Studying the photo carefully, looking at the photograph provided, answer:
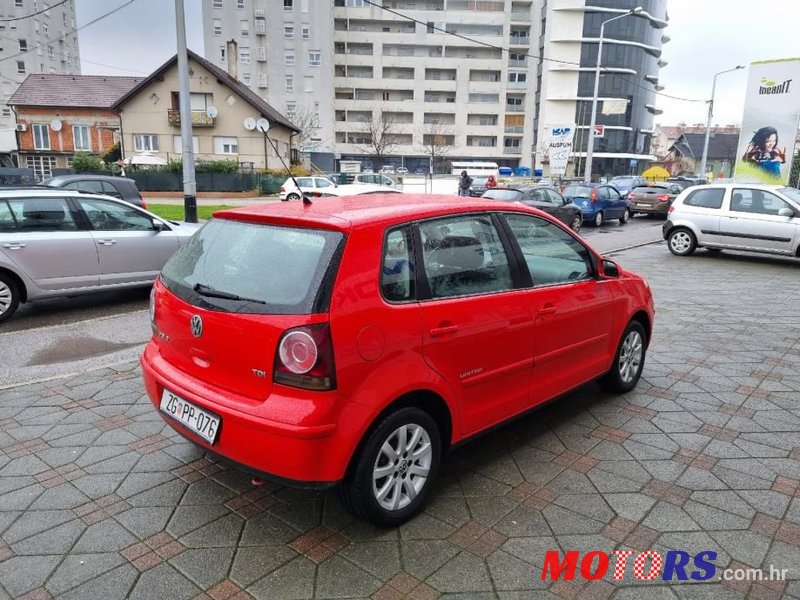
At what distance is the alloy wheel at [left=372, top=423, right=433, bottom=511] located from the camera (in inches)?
113

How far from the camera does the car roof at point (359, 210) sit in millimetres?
2932

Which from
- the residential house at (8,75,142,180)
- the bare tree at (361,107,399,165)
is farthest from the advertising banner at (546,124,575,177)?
the bare tree at (361,107,399,165)

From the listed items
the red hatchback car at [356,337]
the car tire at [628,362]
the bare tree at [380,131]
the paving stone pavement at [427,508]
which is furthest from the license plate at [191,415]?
the bare tree at [380,131]

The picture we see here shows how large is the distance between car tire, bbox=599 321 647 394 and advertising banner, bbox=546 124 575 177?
76.2ft

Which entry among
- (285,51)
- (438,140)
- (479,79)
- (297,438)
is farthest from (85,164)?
(479,79)

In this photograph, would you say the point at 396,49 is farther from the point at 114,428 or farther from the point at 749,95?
the point at 114,428

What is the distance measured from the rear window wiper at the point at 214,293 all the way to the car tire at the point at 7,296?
5.20 m

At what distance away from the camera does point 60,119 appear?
157ft

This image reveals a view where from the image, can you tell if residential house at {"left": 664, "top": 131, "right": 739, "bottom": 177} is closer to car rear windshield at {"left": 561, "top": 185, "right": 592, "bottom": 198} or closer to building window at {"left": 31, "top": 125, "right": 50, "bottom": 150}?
car rear windshield at {"left": 561, "top": 185, "right": 592, "bottom": 198}

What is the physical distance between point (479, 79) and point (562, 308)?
260ft

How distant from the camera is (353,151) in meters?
75.9

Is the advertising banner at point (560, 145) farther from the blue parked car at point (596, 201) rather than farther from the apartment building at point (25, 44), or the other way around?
the apartment building at point (25, 44)

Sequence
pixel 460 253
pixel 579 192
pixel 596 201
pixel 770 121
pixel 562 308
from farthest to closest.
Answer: pixel 770 121
pixel 579 192
pixel 596 201
pixel 562 308
pixel 460 253

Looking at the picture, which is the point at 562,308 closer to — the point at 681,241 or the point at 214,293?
the point at 214,293
